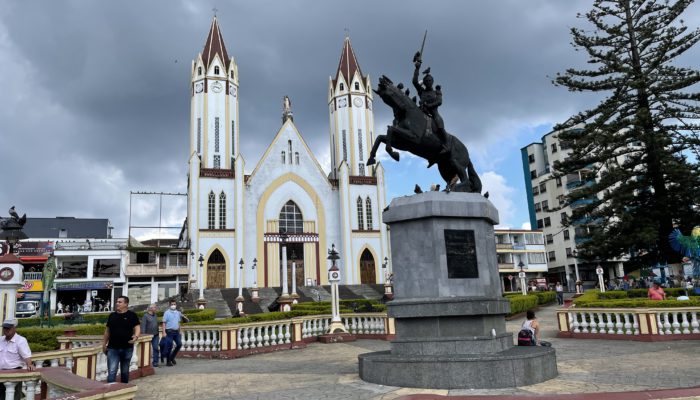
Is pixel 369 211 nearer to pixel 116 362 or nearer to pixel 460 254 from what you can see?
pixel 460 254

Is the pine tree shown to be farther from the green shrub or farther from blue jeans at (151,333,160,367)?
blue jeans at (151,333,160,367)

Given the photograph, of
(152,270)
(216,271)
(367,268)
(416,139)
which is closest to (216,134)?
(216,271)

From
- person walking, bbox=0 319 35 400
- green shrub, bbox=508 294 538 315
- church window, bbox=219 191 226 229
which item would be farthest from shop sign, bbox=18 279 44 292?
person walking, bbox=0 319 35 400

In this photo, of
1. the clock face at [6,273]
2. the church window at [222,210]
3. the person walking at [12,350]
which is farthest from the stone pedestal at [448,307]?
the church window at [222,210]

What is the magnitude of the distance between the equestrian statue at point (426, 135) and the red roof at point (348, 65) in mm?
45709

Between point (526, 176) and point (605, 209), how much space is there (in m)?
41.1

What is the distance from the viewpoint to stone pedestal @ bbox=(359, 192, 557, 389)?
702 cm

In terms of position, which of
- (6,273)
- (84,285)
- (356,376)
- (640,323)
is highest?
(84,285)

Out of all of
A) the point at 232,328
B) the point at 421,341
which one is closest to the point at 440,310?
the point at 421,341

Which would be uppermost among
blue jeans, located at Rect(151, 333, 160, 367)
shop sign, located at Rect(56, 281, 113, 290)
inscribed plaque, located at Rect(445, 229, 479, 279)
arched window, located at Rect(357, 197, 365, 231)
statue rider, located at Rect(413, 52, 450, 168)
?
arched window, located at Rect(357, 197, 365, 231)

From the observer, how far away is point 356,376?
27.4ft

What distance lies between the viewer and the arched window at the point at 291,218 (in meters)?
47.2

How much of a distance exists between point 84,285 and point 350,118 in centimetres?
3102

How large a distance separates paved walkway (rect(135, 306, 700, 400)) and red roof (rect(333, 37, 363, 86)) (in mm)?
45680
